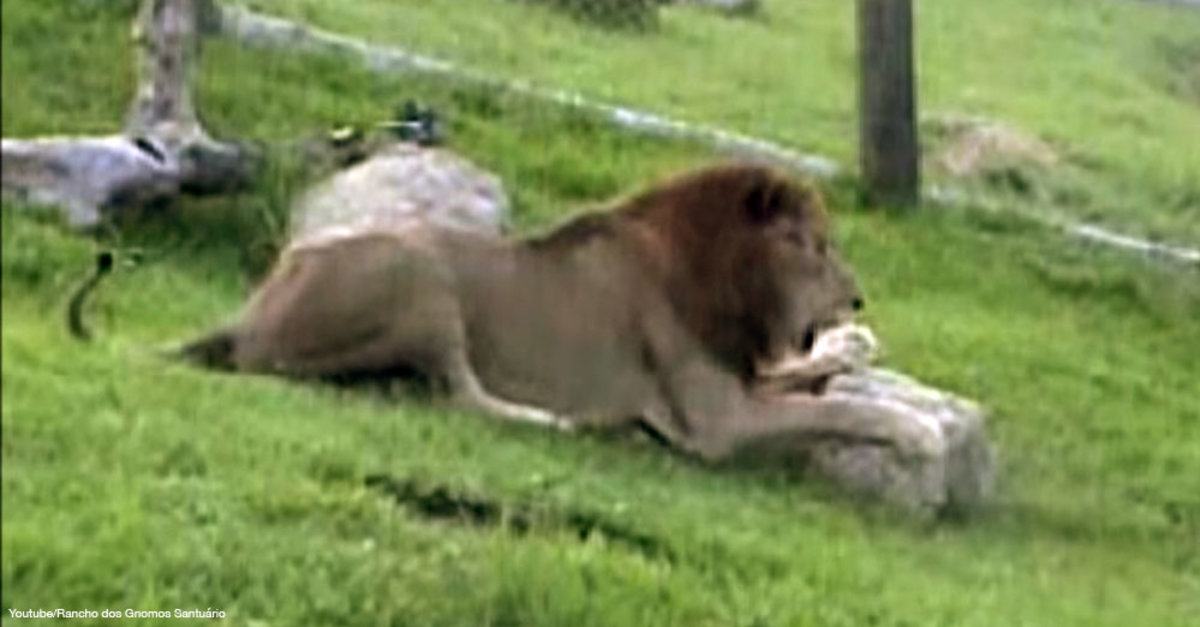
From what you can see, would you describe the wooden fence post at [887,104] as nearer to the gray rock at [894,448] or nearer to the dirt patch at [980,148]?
the dirt patch at [980,148]

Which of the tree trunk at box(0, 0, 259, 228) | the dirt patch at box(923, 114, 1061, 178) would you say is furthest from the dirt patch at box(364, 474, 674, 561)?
the dirt patch at box(923, 114, 1061, 178)

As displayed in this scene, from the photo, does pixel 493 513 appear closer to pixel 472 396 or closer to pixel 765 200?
pixel 472 396

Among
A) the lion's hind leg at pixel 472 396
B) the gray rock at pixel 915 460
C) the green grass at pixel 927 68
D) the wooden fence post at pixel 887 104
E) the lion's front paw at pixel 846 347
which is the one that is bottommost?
the green grass at pixel 927 68

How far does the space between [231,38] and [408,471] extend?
16.5 ft

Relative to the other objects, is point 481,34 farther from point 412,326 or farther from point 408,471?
point 408,471

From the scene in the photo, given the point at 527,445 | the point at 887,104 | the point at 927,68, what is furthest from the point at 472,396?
the point at 927,68

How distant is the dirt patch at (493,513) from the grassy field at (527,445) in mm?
15

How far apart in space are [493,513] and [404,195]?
304 centimetres

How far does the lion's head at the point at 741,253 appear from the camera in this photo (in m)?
7.30

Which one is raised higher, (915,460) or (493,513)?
(493,513)

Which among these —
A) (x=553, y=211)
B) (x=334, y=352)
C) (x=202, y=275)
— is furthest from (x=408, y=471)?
(x=553, y=211)

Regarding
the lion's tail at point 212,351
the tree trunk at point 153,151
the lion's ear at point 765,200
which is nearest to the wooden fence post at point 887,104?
the tree trunk at point 153,151

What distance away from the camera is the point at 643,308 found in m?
7.35

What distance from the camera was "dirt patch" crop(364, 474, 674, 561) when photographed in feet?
17.9
